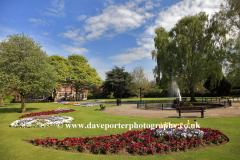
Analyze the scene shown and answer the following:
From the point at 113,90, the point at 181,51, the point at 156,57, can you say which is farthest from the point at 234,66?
the point at 113,90

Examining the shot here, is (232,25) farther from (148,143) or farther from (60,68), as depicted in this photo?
(60,68)

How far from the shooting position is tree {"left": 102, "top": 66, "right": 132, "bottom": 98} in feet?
193

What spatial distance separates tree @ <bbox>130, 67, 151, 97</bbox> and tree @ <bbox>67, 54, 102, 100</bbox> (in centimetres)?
1665

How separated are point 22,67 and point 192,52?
27.1 meters

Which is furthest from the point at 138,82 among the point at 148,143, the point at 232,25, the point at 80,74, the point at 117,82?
the point at 148,143

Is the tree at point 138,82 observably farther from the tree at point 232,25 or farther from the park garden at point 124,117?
the tree at point 232,25

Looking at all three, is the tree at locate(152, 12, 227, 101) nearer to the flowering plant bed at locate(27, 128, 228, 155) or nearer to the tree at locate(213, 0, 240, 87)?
the tree at locate(213, 0, 240, 87)

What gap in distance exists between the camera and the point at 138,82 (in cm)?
6106

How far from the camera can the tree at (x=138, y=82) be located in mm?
59013

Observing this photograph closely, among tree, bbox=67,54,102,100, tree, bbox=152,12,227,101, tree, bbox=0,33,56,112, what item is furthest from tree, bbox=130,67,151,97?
tree, bbox=0,33,56,112

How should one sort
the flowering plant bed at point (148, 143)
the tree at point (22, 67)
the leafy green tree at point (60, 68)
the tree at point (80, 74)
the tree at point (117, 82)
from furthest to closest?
the tree at point (117, 82) < the tree at point (80, 74) < the leafy green tree at point (60, 68) < the tree at point (22, 67) < the flowering plant bed at point (148, 143)

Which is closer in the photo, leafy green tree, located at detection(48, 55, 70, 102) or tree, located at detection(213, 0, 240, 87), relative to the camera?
tree, located at detection(213, 0, 240, 87)

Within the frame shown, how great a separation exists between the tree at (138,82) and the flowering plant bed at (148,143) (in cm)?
5211

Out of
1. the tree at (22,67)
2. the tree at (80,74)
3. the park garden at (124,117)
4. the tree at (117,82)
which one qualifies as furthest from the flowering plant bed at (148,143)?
the tree at (117,82)
